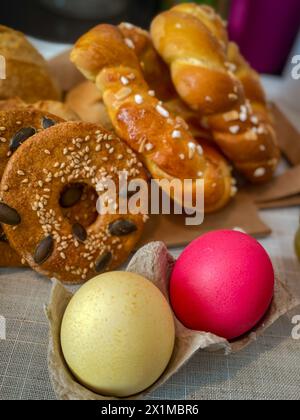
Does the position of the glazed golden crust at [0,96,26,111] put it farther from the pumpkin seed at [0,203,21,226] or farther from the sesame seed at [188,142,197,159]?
the sesame seed at [188,142,197,159]

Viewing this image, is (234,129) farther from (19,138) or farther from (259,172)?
(19,138)

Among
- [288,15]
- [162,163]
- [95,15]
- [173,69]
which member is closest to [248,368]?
[162,163]

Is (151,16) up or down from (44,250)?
up

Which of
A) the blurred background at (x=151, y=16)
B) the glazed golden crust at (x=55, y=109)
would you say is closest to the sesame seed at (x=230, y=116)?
the glazed golden crust at (x=55, y=109)

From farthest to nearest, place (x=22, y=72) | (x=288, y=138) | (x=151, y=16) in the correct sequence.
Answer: (x=151, y=16)
(x=288, y=138)
(x=22, y=72)

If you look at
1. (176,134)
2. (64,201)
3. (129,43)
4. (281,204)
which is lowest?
(281,204)

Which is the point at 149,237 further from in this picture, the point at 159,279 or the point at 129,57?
the point at 129,57

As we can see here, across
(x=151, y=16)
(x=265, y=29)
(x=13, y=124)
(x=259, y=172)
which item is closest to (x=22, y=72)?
(x=13, y=124)
